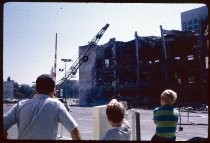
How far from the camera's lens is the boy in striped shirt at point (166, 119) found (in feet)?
14.4

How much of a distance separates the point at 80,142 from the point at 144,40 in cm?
4730

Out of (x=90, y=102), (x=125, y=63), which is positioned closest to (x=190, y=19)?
(x=125, y=63)

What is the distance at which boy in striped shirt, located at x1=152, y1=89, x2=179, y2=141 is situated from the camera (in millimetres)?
4387

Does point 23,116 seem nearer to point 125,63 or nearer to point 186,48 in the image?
point 186,48

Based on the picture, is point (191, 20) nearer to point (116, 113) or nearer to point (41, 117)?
point (116, 113)

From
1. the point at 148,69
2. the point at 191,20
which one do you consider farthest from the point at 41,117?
the point at 191,20

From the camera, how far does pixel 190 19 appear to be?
69.5 metres

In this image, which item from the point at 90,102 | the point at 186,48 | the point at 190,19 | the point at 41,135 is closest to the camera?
the point at 41,135

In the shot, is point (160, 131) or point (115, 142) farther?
point (160, 131)

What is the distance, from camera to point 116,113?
3.22 metres

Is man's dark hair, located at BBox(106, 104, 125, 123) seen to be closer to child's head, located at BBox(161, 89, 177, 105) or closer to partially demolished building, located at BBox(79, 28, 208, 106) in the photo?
child's head, located at BBox(161, 89, 177, 105)

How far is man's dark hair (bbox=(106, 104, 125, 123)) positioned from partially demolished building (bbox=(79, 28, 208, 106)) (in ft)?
119

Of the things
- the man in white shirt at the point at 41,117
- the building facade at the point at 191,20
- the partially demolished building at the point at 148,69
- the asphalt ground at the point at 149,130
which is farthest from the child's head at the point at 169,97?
the building facade at the point at 191,20

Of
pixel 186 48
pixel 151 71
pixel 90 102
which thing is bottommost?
pixel 90 102
